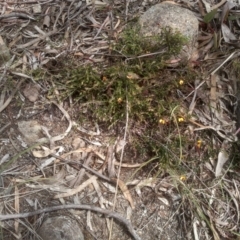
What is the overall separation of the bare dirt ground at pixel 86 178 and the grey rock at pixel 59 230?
42 mm

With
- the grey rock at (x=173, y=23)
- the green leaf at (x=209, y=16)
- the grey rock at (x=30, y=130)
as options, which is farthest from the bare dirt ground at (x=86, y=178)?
the green leaf at (x=209, y=16)

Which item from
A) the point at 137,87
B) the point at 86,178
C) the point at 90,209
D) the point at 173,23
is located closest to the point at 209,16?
the point at 173,23

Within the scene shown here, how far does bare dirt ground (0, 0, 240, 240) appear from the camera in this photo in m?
2.15

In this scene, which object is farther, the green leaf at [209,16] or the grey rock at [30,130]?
the green leaf at [209,16]

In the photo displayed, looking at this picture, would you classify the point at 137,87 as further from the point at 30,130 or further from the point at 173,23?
the point at 30,130

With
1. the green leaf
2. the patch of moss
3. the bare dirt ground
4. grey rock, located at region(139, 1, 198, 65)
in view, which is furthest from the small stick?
the green leaf

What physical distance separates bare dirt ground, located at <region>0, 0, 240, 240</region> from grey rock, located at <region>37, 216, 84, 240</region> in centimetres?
4

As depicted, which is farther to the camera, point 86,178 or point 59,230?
point 86,178

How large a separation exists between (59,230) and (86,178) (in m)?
0.32

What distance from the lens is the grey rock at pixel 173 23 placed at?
8.36 feet

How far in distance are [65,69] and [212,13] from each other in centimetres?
87

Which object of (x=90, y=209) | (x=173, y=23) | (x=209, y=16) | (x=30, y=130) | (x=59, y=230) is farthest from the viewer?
(x=209, y=16)

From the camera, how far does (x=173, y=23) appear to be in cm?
255

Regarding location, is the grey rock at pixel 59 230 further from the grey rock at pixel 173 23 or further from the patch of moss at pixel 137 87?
the grey rock at pixel 173 23
